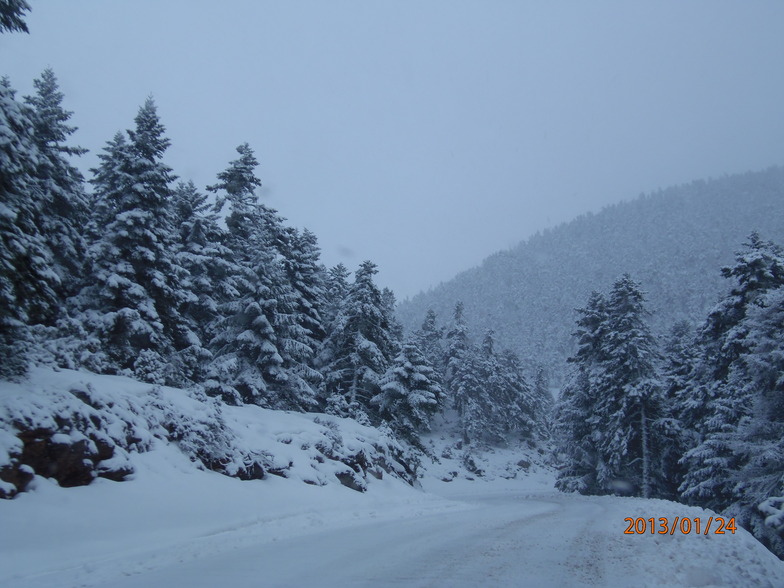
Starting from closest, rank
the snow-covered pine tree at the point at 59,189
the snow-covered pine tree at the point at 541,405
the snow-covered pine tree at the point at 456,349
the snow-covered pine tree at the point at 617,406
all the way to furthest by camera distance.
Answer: the snow-covered pine tree at the point at 59,189, the snow-covered pine tree at the point at 617,406, the snow-covered pine tree at the point at 456,349, the snow-covered pine tree at the point at 541,405

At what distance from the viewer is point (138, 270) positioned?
20.3 meters

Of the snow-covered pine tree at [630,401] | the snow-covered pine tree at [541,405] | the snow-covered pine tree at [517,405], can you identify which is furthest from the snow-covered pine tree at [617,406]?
the snow-covered pine tree at [541,405]

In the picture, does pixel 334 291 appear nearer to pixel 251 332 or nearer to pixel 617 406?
pixel 251 332

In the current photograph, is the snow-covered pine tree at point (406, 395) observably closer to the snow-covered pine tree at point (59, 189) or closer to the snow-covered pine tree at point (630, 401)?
the snow-covered pine tree at point (630, 401)

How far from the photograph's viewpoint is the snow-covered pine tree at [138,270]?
1866 centimetres

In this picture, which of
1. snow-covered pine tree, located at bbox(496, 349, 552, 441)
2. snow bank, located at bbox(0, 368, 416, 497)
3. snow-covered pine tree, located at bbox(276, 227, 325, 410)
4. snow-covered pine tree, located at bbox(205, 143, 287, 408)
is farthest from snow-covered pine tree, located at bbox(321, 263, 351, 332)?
snow-covered pine tree, located at bbox(496, 349, 552, 441)

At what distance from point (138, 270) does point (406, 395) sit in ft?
64.1

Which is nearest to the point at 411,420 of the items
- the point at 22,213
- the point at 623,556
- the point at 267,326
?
the point at 267,326

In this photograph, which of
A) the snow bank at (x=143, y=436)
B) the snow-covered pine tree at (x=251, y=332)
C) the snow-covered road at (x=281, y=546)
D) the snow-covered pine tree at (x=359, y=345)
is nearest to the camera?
the snow-covered road at (x=281, y=546)

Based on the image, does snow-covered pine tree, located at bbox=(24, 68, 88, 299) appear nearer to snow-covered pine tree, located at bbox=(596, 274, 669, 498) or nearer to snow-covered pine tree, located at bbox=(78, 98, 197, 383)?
snow-covered pine tree, located at bbox=(78, 98, 197, 383)

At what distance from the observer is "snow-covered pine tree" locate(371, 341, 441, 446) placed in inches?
1282
